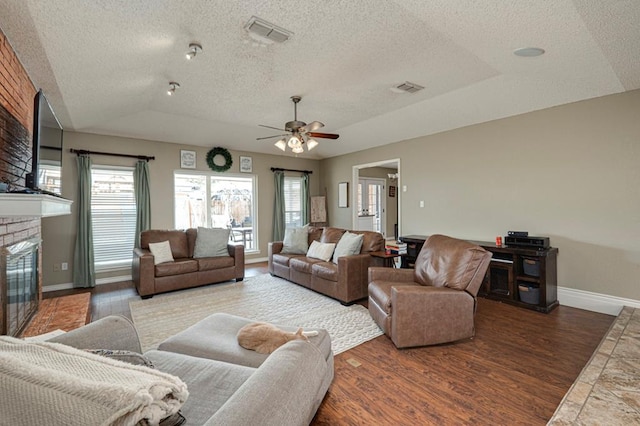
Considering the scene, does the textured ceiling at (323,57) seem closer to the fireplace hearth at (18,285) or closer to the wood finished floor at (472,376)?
the fireplace hearth at (18,285)

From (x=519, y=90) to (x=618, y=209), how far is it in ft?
5.89

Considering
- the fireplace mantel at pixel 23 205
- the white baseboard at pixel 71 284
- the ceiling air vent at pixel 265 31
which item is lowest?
the white baseboard at pixel 71 284

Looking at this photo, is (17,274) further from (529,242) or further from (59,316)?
(529,242)

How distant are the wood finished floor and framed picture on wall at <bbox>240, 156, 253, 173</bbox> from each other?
5003 mm

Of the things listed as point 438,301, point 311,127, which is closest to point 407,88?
point 311,127

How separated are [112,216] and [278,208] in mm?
3247

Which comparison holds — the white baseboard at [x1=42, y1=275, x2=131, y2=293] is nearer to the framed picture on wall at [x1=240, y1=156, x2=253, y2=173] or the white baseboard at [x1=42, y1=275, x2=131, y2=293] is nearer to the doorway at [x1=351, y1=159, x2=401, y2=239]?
the framed picture on wall at [x1=240, y1=156, x2=253, y2=173]

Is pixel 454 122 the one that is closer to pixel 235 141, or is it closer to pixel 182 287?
pixel 235 141

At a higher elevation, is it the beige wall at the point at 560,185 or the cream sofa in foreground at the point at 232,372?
the beige wall at the point at 560,185

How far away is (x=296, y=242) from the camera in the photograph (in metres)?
Answer: 5.23

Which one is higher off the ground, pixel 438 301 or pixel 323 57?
pixel 323 57

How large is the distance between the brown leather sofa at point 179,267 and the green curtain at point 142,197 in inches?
26.2

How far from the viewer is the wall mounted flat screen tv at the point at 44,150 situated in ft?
6.98

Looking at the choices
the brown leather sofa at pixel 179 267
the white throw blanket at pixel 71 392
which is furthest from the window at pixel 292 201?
the white throw blanket at pixel 71 392
